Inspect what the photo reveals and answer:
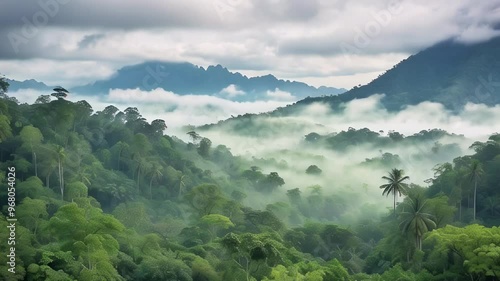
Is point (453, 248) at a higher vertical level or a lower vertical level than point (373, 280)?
higher

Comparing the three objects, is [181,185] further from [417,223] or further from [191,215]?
[417,223]

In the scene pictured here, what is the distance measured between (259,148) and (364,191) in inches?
3170

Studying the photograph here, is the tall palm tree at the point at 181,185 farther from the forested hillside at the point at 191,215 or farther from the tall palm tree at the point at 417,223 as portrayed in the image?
the tall palm tree at the point at 417,223

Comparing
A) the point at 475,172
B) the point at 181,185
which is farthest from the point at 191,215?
the point at 475,172

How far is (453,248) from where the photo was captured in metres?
40.5

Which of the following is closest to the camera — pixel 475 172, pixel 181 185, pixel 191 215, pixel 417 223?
pixel 417 223

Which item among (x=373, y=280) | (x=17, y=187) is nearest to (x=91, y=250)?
(x=373, y=280)

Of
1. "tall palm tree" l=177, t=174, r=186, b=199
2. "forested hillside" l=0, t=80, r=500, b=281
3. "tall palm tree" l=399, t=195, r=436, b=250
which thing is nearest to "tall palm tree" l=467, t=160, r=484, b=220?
"forested hillside" l=0, t=80, r=500, b=281

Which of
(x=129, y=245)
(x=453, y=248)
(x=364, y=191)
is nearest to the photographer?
(x=453, y=248)

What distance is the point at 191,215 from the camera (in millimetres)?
71875

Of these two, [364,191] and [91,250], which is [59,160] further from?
[364,191]

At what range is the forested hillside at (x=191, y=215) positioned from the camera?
125ft

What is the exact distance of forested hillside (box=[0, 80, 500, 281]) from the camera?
38094mm

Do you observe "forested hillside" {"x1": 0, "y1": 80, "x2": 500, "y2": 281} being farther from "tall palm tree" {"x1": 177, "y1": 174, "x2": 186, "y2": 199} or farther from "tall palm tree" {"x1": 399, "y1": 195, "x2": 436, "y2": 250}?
"tall palm tree" {"x1": 177, "y1": 174, "x2": 186, "y2": 199}
